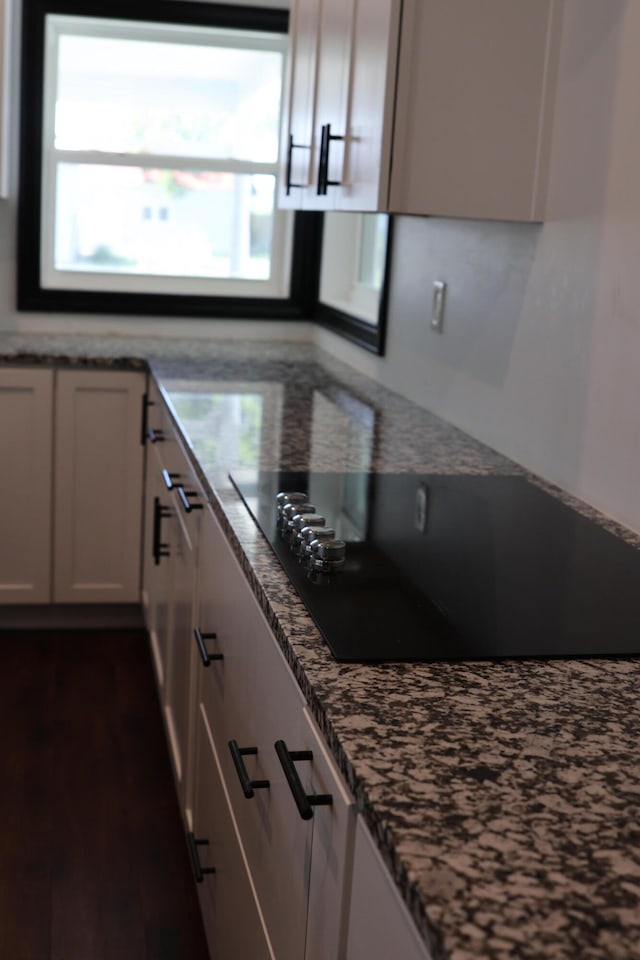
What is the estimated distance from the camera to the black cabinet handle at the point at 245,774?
122 centimetres

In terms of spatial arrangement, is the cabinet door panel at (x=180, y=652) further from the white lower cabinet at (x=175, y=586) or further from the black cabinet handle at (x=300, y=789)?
the black cabinet handle at (x=300, y=789)

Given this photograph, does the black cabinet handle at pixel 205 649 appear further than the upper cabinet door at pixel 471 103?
No

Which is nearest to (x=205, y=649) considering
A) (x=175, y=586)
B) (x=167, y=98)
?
(x=175, y=586)

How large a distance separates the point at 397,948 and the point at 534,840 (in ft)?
0.39

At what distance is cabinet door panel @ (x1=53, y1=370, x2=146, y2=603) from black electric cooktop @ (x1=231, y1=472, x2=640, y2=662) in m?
1.46

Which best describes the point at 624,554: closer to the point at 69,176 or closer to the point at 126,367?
the point at 126,367

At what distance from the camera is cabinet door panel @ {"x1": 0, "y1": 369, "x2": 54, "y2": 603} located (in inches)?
123

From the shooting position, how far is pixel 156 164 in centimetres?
371

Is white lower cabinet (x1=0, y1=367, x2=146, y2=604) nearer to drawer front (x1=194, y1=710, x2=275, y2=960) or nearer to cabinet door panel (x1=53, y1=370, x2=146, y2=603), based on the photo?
cabinet door panel (x1=53, y1=370, x2=146, y2=603)

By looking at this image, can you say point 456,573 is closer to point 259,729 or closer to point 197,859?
point 259,729

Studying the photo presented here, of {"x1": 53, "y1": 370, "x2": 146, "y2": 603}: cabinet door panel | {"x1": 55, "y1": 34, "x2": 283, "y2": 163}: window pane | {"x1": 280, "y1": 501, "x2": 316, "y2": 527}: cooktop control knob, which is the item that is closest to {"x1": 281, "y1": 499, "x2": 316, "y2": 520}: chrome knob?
{"x1": 280, "y1": 501, "x2": 316, "y2": 527}: cooktop control knob

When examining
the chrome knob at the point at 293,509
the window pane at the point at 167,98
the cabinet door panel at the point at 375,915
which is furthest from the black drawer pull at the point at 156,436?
the cabinet door panel at the point at 375,915

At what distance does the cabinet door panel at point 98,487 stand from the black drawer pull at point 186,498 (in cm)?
100

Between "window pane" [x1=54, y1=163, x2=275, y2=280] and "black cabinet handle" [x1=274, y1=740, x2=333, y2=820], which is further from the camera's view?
"window pane" [x1=54, y1=163, x2=275, y2=280]
